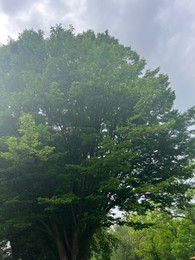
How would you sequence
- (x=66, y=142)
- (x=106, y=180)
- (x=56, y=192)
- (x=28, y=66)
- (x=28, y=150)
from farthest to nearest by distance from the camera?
(x=28, y=66)
(x=66, y=142)
(x=56, y=192)
(x=106, y=180)
(x=28, y=150)

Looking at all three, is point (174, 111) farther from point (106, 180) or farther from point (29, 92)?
point (29, 92)

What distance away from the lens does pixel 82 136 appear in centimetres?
1484

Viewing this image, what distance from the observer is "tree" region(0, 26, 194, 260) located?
45.2ft

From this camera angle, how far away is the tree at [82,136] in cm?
1378

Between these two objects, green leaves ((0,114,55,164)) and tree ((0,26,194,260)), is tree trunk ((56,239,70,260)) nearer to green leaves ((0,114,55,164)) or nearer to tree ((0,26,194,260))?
tree ((0,26,194,260))

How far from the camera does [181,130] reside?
16359 mm

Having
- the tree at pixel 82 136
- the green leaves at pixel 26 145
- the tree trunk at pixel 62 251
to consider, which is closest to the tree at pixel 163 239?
the tree trunk at pixel 62 251

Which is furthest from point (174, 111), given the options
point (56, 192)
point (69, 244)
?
point (69, 244)

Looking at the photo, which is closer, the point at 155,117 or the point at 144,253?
the point at 155,117

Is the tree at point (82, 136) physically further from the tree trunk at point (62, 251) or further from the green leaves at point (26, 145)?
the green leaves at point (26, 145)

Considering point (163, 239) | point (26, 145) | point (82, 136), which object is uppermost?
point (82, 136)

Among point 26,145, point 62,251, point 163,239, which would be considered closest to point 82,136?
point 26,145

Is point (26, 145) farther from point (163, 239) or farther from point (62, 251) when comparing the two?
point (163, 239)

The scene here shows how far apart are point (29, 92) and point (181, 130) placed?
920 centimetres
